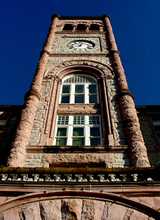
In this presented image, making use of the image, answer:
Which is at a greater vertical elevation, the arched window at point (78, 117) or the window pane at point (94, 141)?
the arched window at point (78, 117)

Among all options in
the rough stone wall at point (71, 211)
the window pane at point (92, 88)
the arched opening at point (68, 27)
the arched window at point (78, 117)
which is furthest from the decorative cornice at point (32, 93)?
the arched opening at point (68, 27)

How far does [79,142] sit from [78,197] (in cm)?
544

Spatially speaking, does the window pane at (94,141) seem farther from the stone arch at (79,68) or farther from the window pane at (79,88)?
the stone arch at (79,68)

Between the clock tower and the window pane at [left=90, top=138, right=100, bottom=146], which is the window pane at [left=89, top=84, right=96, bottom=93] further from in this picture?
the window pane at [left=90, top=138, right=100, bottom=146]

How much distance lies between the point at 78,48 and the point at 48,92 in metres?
7.35

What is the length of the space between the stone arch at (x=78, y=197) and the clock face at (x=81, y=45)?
15.5 metres

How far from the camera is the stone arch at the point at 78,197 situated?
8.13 meters

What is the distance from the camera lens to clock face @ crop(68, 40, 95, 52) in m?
23.1

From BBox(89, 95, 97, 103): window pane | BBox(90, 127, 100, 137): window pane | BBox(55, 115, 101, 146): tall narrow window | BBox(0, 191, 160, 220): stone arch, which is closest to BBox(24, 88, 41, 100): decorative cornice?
BBox(55, 115, 101, 146): tall narrow window

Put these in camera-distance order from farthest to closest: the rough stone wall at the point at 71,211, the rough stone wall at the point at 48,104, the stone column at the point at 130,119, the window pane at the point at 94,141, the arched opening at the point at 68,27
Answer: the arched opening at the point at 68,27, the window pane at the point at 94,141, the rough stone wall at the point at 48,104, the stone column at the point at 130,119, the rough stone wall at the point at 71,211

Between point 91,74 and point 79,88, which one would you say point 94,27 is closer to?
point 91,74

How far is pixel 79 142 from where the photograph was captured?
544 inches

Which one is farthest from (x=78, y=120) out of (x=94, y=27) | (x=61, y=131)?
(x=94, y=27)

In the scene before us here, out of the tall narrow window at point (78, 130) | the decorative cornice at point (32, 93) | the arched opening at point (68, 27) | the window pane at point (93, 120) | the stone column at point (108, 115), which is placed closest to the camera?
the stone column at point (108, 115)
